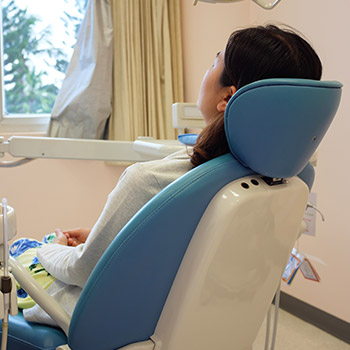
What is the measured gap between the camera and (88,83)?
295cm

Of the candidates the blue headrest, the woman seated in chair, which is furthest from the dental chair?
the woman seated in chair

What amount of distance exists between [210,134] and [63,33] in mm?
2417

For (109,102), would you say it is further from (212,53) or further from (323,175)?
(323,175)

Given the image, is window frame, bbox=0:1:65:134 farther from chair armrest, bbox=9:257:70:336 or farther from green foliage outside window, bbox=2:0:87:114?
chair armrest, bbox=9:257:70:336

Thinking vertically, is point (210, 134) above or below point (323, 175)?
above

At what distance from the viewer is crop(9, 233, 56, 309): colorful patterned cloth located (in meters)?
1.35

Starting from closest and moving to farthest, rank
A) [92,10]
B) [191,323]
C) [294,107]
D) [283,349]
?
[294,107] < [191,323] < [283,349] < [92,10]

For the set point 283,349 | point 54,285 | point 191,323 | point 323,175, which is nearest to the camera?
point 191,323

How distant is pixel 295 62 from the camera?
1.04 meters

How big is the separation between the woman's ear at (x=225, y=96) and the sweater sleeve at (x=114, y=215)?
0.99ft

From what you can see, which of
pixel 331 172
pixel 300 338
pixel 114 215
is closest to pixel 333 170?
pixel 331 172

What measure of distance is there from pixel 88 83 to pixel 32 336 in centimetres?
201

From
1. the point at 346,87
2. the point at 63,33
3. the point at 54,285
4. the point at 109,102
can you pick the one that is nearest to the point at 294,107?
the point at 54,285

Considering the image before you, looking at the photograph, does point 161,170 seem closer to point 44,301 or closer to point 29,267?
point 44,301
